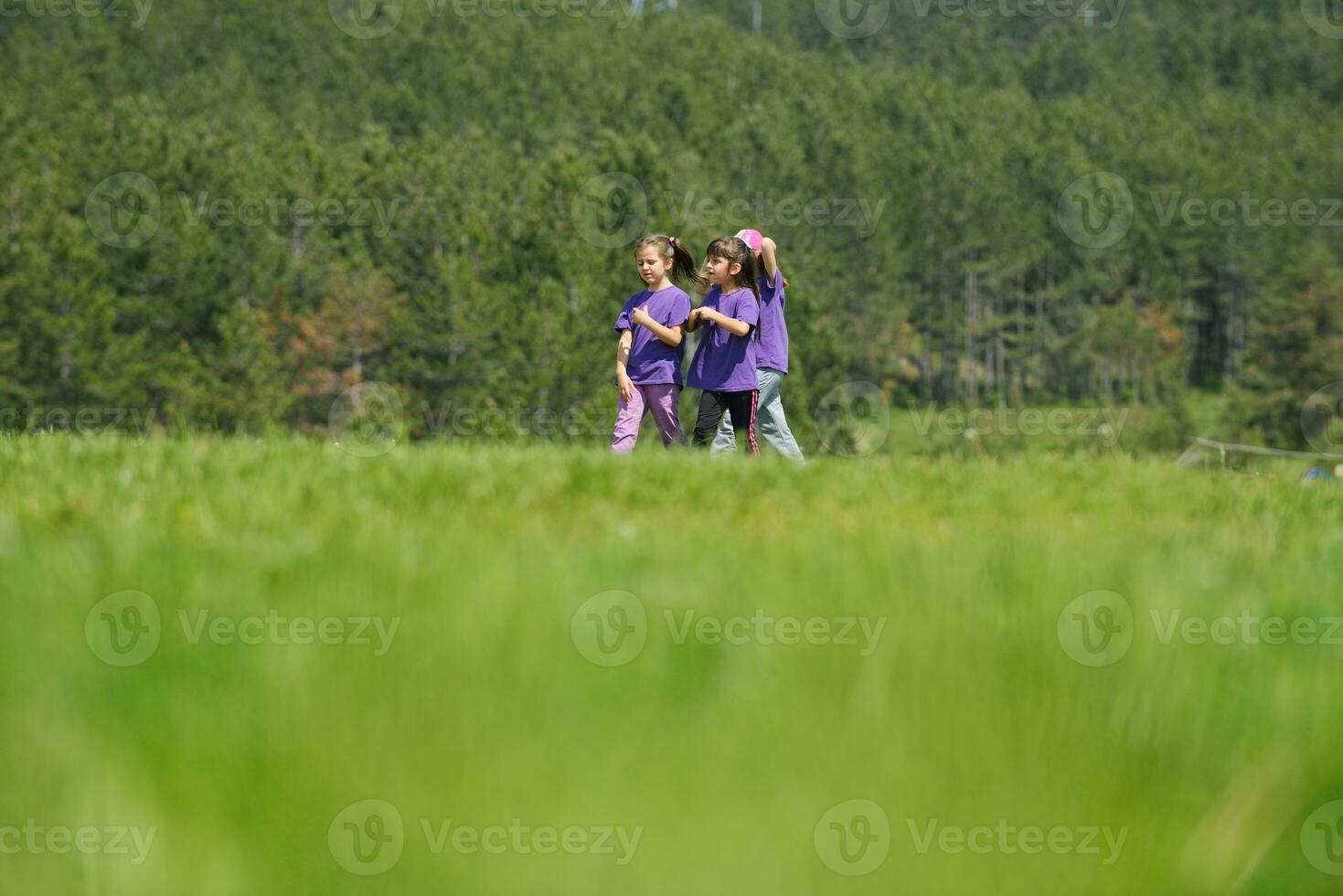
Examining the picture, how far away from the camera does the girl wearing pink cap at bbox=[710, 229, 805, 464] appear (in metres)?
11.0

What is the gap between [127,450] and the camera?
6.54m

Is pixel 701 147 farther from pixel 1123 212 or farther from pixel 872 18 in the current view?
pixel 872 18

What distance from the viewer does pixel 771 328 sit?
36.8ft

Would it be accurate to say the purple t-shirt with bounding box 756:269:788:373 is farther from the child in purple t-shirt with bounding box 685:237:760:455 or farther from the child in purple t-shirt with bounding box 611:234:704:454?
the child in purple t-shirt with bounding box 611:234:704:454

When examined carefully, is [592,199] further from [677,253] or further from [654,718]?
[654,718]

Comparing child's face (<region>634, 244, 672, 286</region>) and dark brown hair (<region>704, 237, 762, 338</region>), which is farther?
child's face (<region>634, 244, 672, 286</region>)

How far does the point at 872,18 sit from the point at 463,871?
654 ft

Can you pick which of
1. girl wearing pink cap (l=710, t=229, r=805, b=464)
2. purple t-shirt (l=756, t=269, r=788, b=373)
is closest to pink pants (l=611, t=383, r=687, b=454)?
girl wearing pink cap (l=710, t=229, r=805, b=464)

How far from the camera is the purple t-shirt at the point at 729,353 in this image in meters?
10.8

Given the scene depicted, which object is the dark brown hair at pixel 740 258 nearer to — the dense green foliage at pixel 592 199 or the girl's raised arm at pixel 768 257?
the girl's raised arm at pixel 768 257

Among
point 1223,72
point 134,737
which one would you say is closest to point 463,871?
point 134,737

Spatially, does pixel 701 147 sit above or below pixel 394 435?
above

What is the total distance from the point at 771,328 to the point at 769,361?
335mm

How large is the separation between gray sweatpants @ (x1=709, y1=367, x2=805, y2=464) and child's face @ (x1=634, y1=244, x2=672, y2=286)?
1149 mm
